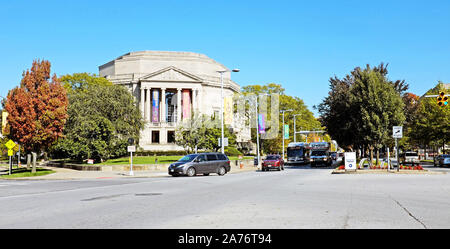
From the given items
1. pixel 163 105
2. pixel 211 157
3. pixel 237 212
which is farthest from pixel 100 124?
pixel 237 212

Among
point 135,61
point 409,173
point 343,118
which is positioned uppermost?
point 135,61

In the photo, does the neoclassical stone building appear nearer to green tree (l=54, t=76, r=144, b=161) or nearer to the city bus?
green tree (l=54, t=76, r=144, b=161)

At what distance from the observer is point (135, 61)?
93000mm

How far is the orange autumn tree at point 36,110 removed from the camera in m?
33.5

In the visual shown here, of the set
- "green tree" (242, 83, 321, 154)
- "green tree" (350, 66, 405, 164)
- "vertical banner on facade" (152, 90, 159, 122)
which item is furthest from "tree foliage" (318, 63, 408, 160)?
"vertical banner on facade" (152, 90, 159, 122)

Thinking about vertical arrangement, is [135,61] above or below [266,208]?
above

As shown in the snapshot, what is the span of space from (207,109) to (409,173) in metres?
66.3

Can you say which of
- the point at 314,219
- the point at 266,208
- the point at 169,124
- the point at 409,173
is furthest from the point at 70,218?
the point at 169,124

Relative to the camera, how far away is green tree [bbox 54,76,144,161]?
47531 mm

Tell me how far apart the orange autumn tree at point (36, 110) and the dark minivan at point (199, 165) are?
38.2 ft

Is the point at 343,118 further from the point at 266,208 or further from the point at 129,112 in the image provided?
the point at 266,208

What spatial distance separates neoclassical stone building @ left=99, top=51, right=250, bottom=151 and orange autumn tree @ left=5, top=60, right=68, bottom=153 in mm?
42697

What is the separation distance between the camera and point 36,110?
1345 inches
